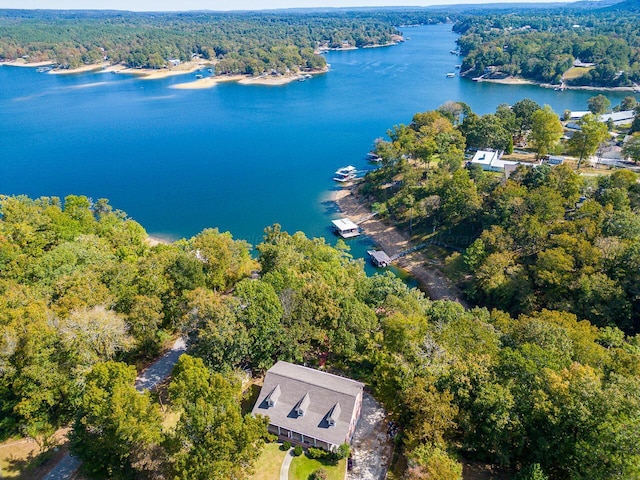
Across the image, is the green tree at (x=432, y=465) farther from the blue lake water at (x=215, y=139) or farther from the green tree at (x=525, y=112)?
the green tree at (x=525, y=112)

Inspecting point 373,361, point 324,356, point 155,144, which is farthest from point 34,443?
point 155,144

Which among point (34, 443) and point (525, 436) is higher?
point (525, 436)

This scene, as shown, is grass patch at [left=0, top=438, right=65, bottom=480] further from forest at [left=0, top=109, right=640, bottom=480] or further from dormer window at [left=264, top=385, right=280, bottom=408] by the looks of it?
dormer window at [left=264, top=385, right=280, bottom=408]

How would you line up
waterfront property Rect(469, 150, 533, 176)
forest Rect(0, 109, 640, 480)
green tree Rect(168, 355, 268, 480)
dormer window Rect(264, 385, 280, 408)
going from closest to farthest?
green tree Rect(168, 355, 268, 480) → forest Rect(0, 109, 640, 480) → dormer window Rect(264, 385, 280, 408) → waterfront property Rect(469, 150, 533, 176)

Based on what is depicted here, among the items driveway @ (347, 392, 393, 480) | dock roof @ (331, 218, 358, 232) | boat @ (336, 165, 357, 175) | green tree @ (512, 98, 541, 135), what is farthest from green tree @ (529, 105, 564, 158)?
driveway @ (347, 392, 393, 480)

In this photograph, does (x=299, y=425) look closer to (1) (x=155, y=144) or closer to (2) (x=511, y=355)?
(2) (x=511, y=355)

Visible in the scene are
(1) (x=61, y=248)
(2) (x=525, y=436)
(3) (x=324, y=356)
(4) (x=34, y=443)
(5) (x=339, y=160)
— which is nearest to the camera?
(2) (x=525, y=436)

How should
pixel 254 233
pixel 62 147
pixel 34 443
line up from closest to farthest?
pixel 34 443 → pixel 254 233 → pixel 62 147
